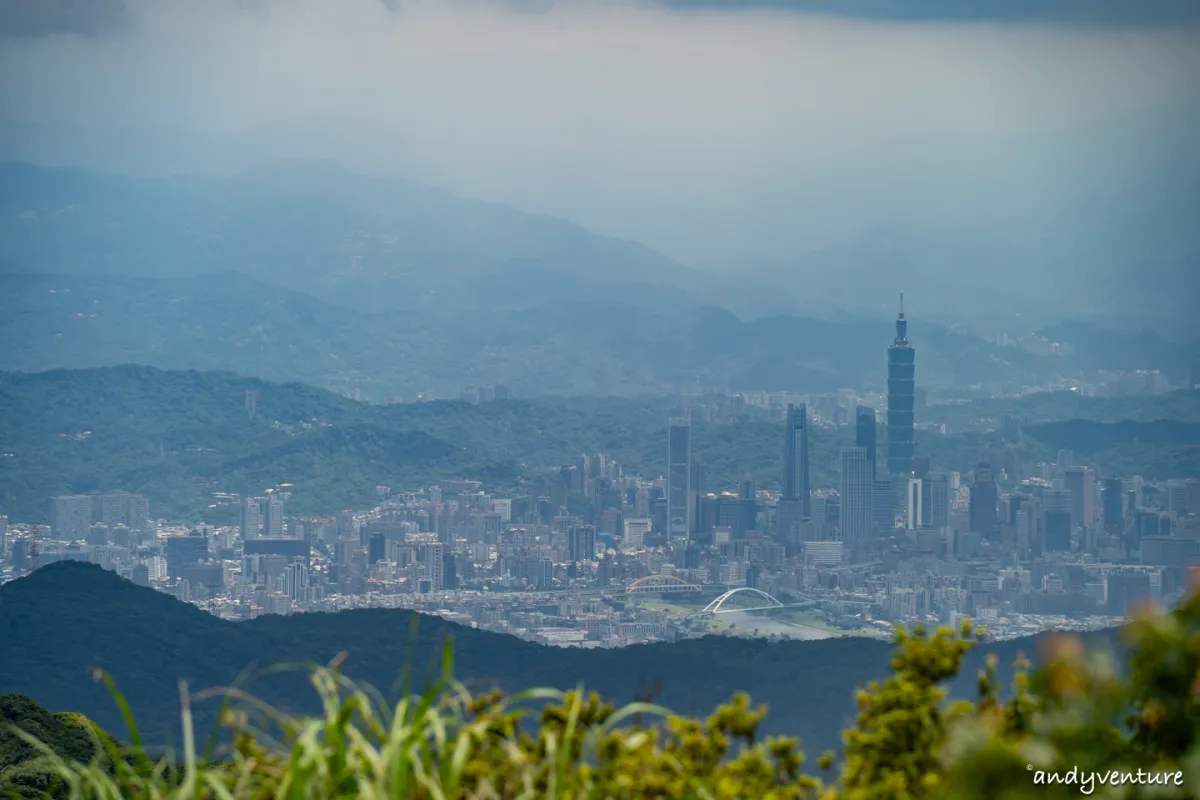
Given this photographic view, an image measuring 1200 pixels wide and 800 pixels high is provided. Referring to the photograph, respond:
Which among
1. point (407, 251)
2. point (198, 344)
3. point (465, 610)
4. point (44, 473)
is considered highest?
point (407, 251)

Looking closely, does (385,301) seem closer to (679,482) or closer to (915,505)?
(679,482)

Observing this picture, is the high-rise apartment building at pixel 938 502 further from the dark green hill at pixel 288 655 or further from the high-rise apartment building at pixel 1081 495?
the dark green hill at pixel 288 655

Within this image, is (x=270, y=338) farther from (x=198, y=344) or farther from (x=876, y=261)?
(x=876, y=261)

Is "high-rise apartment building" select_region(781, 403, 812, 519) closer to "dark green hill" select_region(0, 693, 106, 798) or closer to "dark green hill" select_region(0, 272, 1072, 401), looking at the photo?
"dark green hill" select_region(0, 272, 1072, 401)

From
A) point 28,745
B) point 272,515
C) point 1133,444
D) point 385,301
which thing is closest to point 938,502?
point 1133,444

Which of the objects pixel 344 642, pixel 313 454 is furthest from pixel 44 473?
pixel 344 642

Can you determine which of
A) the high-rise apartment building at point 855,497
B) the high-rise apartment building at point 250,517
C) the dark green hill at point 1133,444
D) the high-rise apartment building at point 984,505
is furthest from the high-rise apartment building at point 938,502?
the high-rise apartment building at point 250,517
